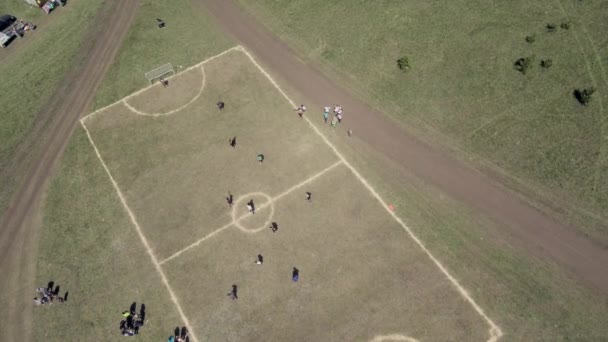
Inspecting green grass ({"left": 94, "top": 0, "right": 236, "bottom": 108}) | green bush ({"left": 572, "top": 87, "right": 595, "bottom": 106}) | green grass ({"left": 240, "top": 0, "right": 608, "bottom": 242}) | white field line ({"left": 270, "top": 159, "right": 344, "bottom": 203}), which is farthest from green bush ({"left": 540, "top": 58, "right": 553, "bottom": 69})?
green grass ({"left": 94, "top": 0, "right": 236, "bottom": 108})

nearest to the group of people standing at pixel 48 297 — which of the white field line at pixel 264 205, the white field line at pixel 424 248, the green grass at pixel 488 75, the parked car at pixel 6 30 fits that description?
the white field line at pixel 264 205

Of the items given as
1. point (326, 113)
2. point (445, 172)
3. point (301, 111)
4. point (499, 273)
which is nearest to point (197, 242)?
point (301, 111)

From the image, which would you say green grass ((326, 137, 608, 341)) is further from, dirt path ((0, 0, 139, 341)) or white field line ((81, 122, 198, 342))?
dirt path ((0, 0, 139, 341))

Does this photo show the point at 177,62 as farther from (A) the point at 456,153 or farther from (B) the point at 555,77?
(B) the point at 555,77

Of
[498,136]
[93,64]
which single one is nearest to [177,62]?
[93,64]

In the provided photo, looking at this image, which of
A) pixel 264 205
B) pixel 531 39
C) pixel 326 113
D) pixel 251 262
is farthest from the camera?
pixel 531 39

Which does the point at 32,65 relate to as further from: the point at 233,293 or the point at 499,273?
the point at 499,273
